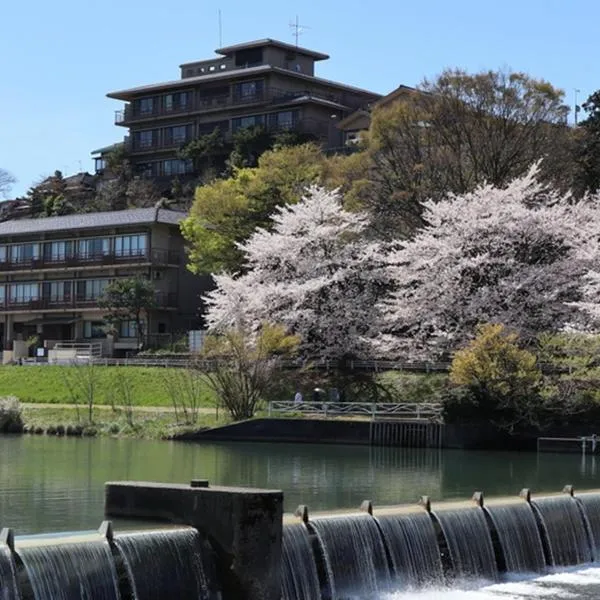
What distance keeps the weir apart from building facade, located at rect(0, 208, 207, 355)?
182ft

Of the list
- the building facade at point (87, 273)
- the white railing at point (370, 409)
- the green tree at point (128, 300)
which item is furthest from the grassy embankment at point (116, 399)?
the building facade at point (87, 273)

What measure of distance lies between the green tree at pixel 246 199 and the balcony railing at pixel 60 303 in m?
10.7

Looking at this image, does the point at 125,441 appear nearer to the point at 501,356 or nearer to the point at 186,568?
the point at 501,356

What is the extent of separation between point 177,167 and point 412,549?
292ft

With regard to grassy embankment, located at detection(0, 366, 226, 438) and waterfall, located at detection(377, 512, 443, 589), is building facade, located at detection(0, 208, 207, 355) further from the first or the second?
waterfall, located at detection(377, 512, 443, 589)

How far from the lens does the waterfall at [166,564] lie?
59.5 ft

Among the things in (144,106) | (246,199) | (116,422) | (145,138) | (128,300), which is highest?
(144,106)

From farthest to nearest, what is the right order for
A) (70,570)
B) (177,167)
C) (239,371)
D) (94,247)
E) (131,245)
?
(177,167), (94,247), (131,245), (239,371), (70,570)

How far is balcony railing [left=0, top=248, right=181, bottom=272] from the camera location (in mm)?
80625

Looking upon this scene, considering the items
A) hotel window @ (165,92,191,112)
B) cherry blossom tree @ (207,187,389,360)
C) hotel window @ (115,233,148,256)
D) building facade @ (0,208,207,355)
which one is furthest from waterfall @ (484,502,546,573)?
hotel window @ (165,92,191,112)

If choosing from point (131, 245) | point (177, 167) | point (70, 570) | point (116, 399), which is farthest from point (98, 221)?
point (70, 570)

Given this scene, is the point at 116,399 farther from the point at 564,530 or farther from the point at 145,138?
the point at 145,138

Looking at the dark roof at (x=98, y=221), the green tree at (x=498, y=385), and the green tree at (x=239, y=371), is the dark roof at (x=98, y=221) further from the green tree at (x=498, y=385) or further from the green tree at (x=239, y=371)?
the green tree at (x=498, y=385)

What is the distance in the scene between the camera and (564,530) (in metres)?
24.8
